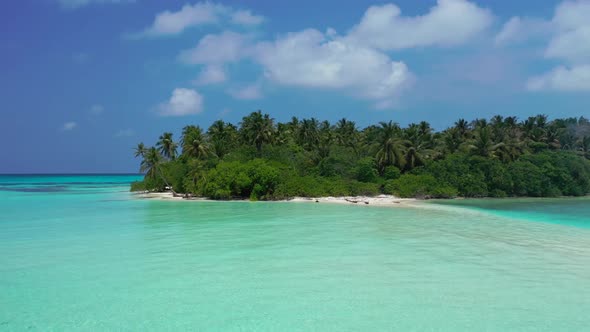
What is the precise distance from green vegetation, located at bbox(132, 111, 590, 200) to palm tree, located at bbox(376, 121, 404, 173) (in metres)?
0.12

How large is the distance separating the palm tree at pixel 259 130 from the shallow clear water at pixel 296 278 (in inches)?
1542

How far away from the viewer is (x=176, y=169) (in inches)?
2124

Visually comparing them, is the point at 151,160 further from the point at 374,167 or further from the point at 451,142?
the point at 451,142

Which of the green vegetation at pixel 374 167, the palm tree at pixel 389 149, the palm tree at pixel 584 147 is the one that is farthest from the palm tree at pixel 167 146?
the palm tree at pixel 584 147

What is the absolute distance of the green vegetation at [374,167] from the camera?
1876 inches

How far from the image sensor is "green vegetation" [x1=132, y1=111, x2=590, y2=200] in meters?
47.7

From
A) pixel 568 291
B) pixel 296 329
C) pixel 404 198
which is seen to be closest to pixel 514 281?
pixel 568 291

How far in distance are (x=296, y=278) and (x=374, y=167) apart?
1749 inches

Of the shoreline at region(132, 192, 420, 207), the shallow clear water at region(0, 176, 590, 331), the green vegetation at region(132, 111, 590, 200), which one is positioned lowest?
the shallow clear water at region(0, 176, 590, 331)

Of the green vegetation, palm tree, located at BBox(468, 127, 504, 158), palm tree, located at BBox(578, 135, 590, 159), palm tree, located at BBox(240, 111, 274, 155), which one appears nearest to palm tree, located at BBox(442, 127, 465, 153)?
the green vegetation

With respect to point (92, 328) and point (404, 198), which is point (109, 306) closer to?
point (92, 328)

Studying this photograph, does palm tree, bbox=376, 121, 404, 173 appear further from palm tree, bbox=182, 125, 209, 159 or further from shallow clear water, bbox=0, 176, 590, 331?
shallow clear water, bbox=0, 176, 590, 331

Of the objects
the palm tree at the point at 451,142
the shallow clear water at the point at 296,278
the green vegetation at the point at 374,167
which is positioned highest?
the palm tree at the point at 451,142

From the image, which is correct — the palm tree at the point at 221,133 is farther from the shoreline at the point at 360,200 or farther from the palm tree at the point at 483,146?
the palm tree at the point at 483,146
